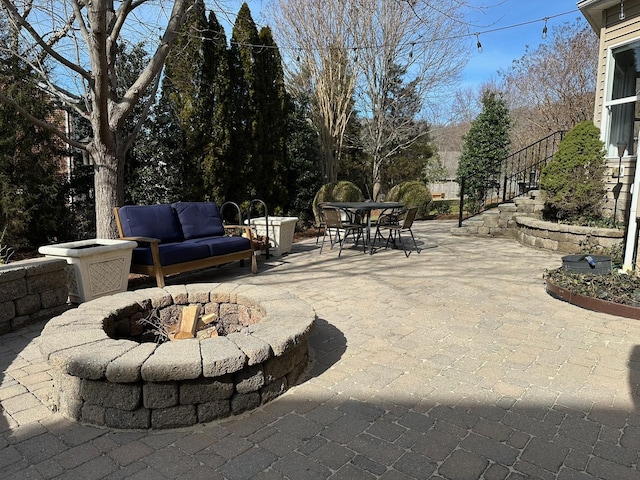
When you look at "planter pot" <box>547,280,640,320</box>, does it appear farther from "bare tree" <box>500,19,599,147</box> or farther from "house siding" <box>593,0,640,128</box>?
"bare tree" <box>500,19,599,147</box>

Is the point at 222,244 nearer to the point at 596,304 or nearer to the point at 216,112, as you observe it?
the point at 596,304

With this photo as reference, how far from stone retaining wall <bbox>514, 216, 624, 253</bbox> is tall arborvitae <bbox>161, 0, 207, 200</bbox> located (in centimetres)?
592

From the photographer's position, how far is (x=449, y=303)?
4.01 metres

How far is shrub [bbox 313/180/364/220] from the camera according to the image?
10.2 meters

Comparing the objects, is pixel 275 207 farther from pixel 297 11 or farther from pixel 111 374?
pixel 111 374

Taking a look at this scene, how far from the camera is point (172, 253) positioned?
174 inches

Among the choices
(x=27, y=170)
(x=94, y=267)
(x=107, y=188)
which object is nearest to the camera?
(x=94, y=267)

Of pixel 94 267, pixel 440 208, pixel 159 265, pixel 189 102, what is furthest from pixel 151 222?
pixel 440 208

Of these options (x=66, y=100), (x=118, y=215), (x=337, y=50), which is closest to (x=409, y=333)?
(x=118, y=215)

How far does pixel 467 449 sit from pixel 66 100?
602 cm

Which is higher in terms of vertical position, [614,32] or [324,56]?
[324,56]

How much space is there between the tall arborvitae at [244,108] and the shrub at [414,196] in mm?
4424

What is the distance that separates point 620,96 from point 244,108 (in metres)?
7.05

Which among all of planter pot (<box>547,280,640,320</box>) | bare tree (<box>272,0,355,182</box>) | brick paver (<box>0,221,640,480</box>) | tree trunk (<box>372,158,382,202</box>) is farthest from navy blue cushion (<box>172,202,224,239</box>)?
tree trunk (<box>372,158,382,202</box>)
